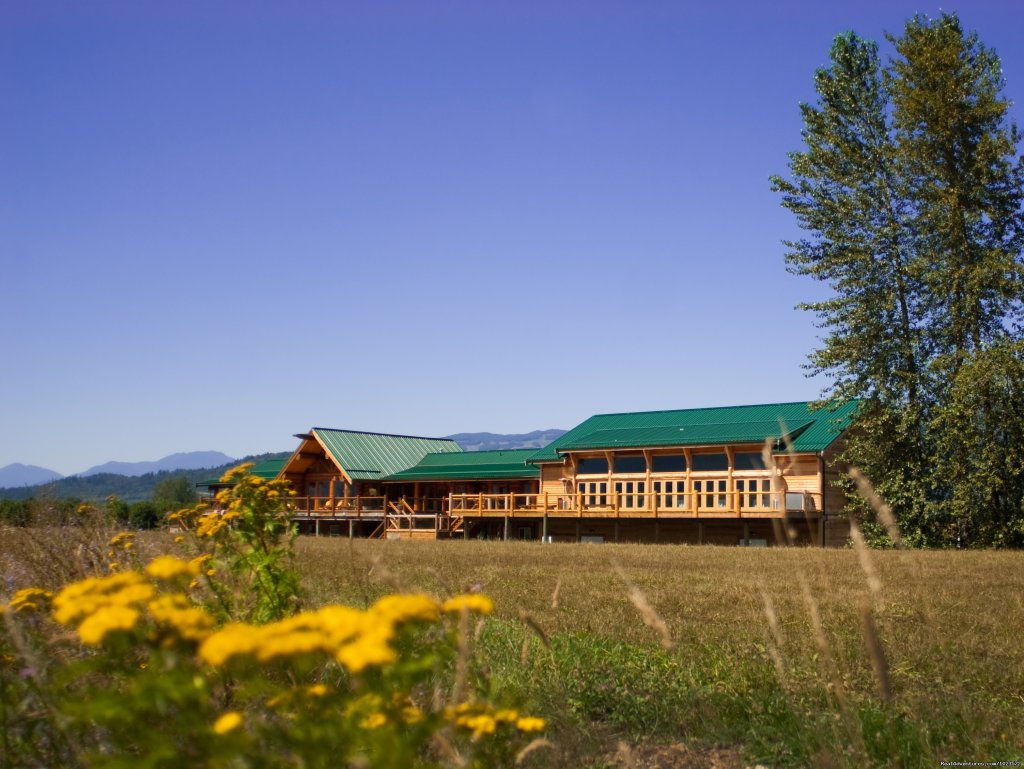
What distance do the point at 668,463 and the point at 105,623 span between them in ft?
103

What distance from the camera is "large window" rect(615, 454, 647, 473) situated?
3316 centimetres

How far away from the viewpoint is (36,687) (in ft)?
9.35

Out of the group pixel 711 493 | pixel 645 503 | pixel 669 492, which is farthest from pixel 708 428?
pixel 645 503

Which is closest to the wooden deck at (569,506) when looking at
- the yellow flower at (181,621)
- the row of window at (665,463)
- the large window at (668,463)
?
the row of window at (665,463)

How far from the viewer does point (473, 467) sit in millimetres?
39406

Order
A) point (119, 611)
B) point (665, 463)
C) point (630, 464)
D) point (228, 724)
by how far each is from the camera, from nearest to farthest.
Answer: point (228, 724) → point (119, 611) → point (665, 463) → point (630, 464)

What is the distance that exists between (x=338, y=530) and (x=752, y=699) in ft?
127

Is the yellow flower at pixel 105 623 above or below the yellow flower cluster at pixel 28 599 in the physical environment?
above

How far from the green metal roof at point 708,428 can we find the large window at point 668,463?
80 centimetres

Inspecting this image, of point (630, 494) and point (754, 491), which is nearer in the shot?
point (754, 491)

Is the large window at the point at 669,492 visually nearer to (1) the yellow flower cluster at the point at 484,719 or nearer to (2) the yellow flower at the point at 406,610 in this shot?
(1) the yellow flower cluster at the point at 484,719

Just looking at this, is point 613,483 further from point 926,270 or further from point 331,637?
point 331,637

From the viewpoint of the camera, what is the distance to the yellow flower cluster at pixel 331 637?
69.8 inches

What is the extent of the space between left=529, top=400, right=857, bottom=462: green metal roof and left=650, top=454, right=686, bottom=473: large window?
0.80 metres
